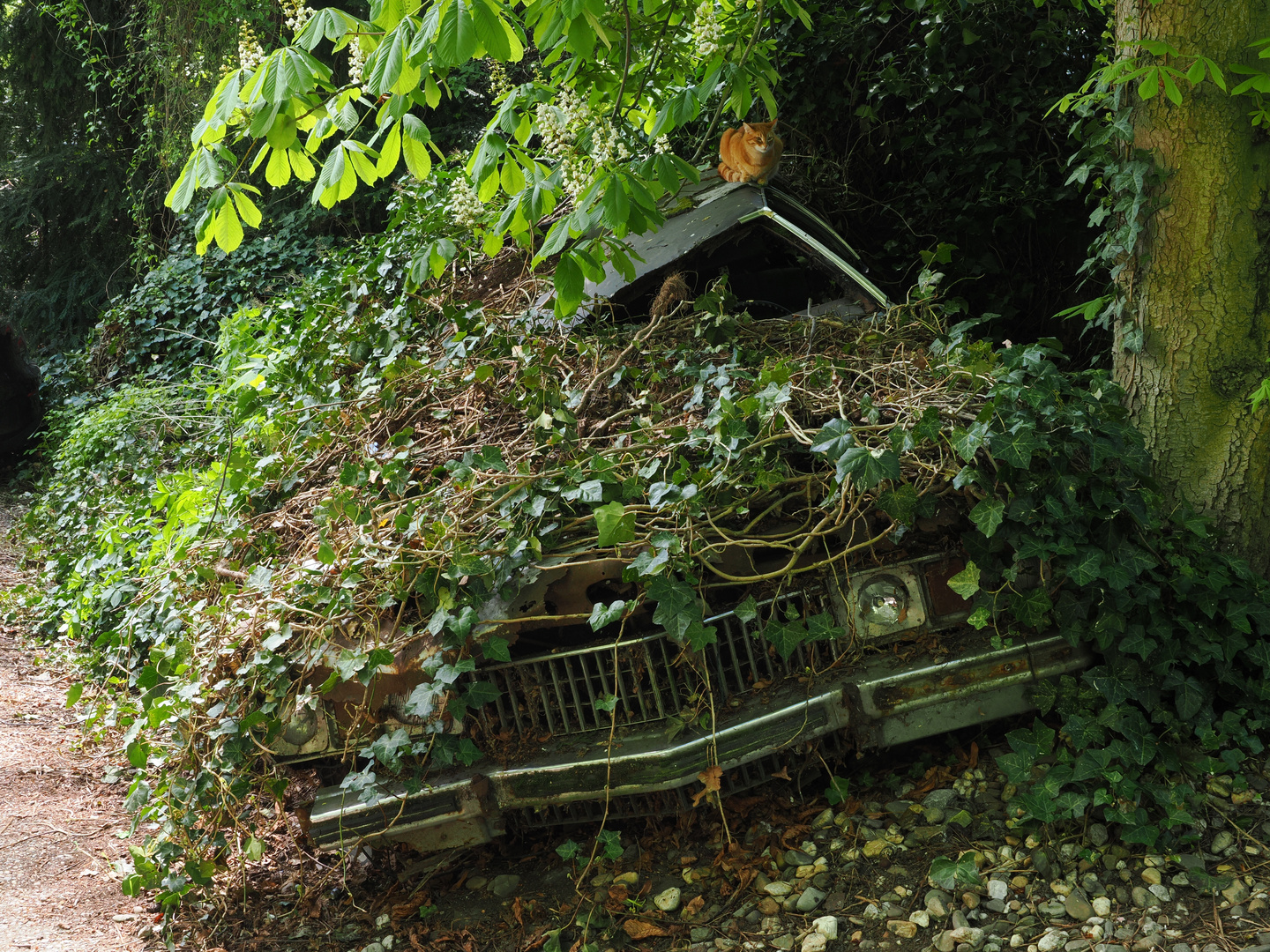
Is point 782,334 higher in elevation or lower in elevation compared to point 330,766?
higher

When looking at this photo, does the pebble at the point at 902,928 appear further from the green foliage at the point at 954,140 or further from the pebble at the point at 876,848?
the green foliage at the point at 954,140

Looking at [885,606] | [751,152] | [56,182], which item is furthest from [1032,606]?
[56,182]

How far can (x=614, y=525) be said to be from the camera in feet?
8.80

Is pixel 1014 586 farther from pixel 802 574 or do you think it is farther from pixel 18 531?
pixel 18 531

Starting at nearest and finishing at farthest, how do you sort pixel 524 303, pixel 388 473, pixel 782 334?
pixel 388 473 < pixel 782 334 < pixel 524 303

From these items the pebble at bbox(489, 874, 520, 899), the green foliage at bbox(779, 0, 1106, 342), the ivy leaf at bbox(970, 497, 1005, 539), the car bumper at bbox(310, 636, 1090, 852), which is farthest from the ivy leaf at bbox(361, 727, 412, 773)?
the green foliage at bbox(779, 0, 1106, 342)

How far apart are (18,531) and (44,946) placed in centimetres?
607

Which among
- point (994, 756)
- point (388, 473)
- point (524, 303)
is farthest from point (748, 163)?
point (994, 756)

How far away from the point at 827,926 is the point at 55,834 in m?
3.02

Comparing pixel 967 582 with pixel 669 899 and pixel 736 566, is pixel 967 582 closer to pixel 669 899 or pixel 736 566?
pixel 736 566

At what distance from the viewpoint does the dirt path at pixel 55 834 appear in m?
3.05

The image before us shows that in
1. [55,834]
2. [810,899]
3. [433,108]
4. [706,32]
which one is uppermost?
[706,32]

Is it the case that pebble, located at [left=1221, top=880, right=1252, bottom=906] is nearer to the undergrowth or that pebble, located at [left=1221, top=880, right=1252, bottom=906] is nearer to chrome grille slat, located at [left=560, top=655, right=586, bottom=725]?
the undergrowth

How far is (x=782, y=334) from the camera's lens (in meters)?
3.88
